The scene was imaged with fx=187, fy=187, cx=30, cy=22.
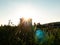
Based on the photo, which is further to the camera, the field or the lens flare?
the lens flare

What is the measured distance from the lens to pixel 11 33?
226 inches

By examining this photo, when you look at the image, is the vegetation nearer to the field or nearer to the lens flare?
the field

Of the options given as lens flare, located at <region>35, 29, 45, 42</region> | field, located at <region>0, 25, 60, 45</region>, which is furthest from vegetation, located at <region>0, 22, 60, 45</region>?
lens flare, located at <region>35, 29, 45, 42</region>

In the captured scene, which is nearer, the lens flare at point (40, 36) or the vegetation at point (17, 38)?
the vegetation at point (17, 38)

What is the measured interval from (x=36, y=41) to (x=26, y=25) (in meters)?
0.92

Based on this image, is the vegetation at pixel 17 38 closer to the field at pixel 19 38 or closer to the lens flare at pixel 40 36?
the field at pixel 19 38

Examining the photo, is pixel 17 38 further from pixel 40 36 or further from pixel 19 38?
pixel 40 36

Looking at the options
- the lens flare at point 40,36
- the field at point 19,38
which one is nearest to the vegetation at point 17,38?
the field at point 19,38

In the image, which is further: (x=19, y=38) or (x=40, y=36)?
(x=40, y=36)

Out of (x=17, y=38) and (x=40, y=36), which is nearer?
(x=17, y=38)

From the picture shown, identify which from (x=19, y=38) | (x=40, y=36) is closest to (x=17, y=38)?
(x=19, y=38)

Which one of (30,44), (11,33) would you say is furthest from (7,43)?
(30,44)

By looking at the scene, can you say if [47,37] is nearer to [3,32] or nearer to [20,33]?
[20,33]

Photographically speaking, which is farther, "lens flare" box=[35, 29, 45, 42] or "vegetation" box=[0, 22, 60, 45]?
"lens flare" box=[35, 29, 45, 42]
